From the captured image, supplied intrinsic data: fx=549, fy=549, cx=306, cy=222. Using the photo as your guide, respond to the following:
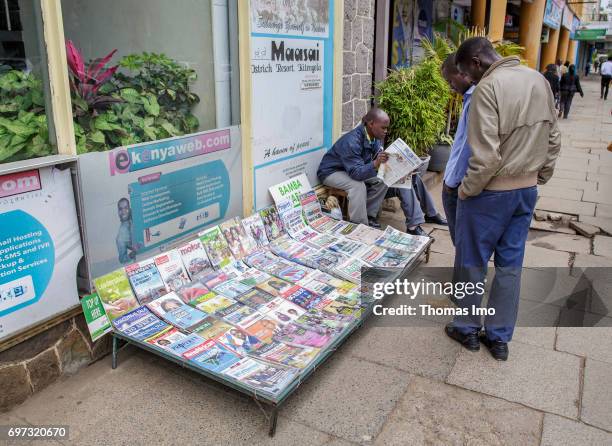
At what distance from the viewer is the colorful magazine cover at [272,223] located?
4250 mm

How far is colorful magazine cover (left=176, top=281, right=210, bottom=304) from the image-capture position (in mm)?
3359

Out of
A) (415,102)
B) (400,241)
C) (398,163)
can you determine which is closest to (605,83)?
(415,102)

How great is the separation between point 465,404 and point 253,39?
9.41 ft

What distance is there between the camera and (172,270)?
3414 mm

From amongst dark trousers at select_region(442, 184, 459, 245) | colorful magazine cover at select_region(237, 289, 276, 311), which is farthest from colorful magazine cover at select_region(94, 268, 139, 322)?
dark trousers at select_region(442, 184, 459, 245)

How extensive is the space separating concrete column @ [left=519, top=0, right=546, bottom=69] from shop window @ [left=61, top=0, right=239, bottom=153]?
40.7 ft

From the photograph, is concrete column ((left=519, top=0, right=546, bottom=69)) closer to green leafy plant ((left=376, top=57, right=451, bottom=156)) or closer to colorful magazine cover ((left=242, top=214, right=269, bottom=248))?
green leafy plant ((left=376, top=57, right=451, bottom=156))

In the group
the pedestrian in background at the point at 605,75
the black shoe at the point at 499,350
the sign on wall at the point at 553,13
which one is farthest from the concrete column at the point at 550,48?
the black shoe at the point at 499,350

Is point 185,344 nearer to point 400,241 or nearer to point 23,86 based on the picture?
point 23,86

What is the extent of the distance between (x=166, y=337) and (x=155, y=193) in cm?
92

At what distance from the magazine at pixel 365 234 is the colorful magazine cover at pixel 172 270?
5.16 feet

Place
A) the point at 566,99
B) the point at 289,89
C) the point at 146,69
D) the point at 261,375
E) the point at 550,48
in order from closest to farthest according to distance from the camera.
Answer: the point at 261,375, the point at 146,69, the point at 289,89, the point at 566,99, the point at 550,48

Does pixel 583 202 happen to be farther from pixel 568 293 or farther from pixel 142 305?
pixel 142 305

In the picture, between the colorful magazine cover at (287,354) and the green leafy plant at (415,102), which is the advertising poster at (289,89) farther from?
the colorful magazine cover at (287,354)
